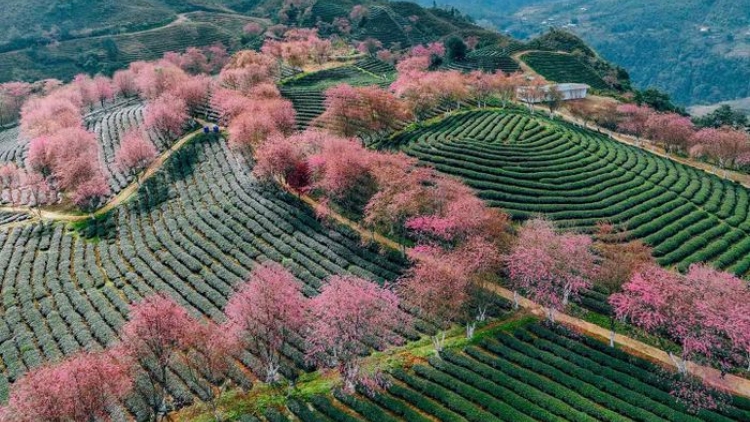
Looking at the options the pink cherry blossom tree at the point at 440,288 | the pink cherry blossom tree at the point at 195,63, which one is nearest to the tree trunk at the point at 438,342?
the pink cherry blossom tree at the point at 440,288

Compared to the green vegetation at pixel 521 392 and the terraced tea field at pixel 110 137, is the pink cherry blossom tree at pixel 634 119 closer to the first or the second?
the green vegetation at pixel 521 392

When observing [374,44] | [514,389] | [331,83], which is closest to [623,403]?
[514,389]

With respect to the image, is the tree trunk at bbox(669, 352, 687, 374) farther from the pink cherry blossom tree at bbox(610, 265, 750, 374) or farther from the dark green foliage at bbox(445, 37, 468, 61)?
the dark green foliage at bbox(445, 37, 468, 61)

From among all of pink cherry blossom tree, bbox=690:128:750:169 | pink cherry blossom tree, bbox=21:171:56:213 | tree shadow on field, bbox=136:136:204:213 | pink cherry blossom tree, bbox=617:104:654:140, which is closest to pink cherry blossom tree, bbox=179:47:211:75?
tree shadow on field, bbox=136:136:204:213

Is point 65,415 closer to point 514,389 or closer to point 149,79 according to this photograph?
point 514,389

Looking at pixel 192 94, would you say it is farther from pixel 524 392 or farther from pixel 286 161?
pixel 524 392

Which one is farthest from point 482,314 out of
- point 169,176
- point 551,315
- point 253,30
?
point 253,30
